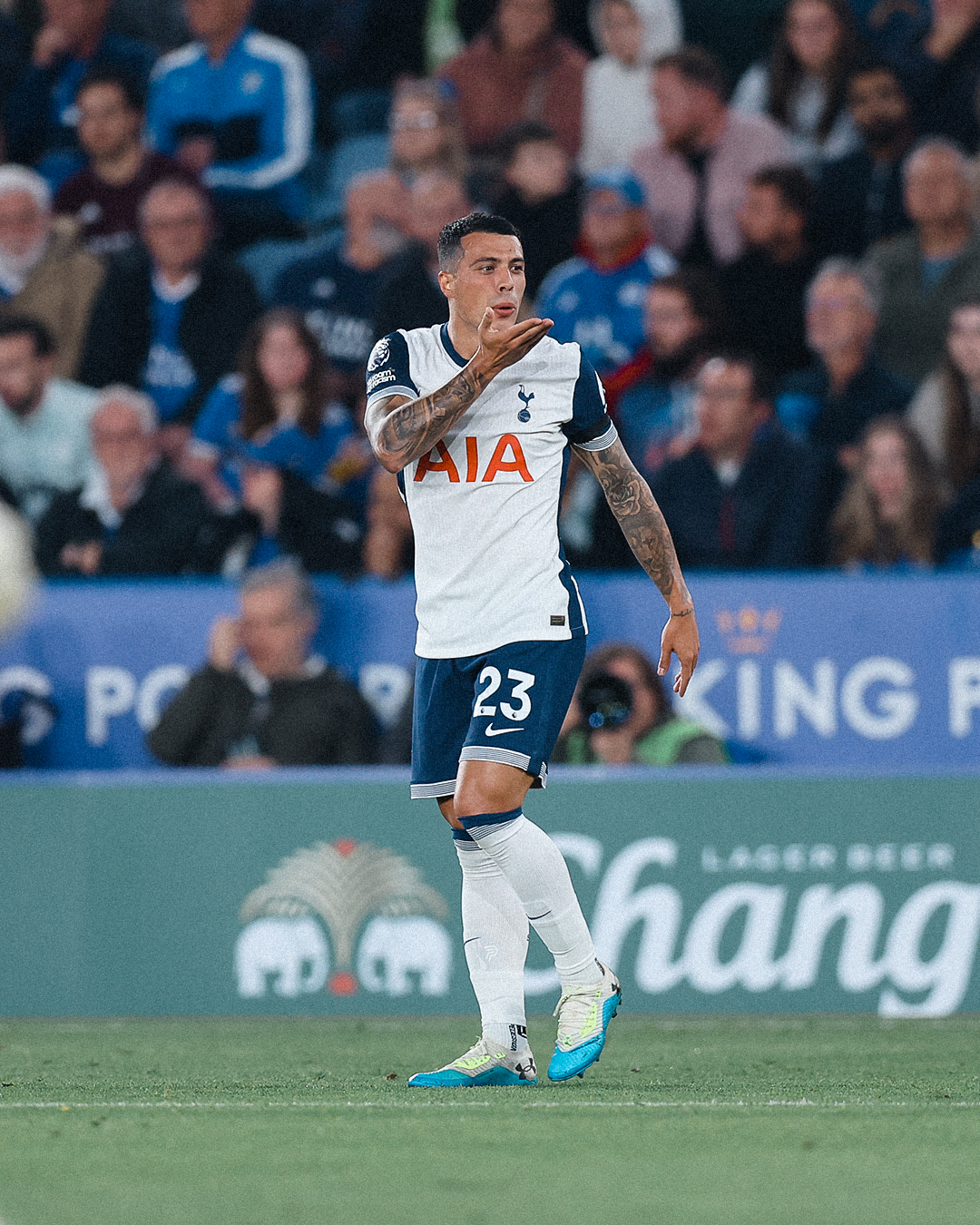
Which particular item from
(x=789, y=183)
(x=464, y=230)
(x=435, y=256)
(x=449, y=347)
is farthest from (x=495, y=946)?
(x=789, y=183)

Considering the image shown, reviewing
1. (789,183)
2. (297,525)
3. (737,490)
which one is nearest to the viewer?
(737,490)

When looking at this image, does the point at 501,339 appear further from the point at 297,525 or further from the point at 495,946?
the point at 297,525

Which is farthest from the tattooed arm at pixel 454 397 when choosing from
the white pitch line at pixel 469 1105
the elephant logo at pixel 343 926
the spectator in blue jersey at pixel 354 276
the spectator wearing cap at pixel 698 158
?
the spectator wearing cap at pixel 698 158

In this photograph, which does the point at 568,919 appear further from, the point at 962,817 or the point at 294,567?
the point at 294,567

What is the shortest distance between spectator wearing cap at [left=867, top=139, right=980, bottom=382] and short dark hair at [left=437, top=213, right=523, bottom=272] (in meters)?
6.06

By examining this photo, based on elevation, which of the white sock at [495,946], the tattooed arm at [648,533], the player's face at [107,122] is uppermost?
the player's face at [107,122]

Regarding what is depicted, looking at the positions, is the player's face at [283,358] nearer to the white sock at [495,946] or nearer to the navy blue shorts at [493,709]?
the navy blue shorts at [493,709]

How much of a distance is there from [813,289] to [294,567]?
11.0 feet

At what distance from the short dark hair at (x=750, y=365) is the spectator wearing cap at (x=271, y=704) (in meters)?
2.53

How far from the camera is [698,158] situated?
12.0m

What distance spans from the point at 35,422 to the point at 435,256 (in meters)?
2.45

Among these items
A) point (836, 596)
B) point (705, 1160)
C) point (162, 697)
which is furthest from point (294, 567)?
point (705, 1160)

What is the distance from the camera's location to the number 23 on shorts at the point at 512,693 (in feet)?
17.7

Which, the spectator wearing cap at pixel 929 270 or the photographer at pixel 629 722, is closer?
the photographer at pixel 629 722
